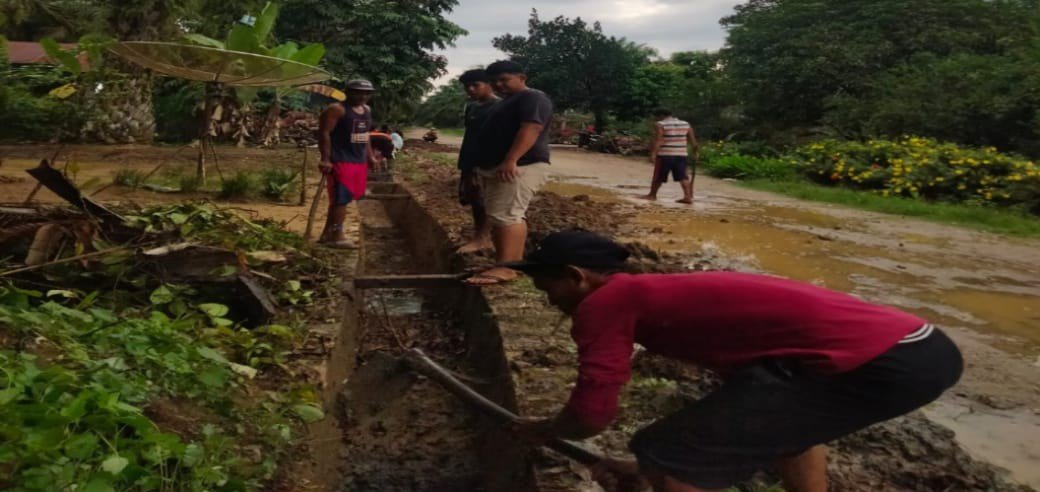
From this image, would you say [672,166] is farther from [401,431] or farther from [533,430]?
[533,430]

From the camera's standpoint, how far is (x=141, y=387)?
296cm

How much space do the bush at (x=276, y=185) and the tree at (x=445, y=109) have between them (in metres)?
42.2

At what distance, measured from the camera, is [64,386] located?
2.66 meters

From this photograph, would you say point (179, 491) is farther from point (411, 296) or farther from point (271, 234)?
point (411, 296)

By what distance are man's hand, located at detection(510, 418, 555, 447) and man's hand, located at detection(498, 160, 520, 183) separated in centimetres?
282

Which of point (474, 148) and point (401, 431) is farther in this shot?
point (474, 148)

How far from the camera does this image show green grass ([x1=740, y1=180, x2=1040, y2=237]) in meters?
10.6

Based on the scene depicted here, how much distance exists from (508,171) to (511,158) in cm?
9

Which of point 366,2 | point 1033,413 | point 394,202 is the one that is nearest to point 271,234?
point 1033,413

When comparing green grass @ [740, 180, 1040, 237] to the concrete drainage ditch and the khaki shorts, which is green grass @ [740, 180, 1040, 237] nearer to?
the khaki shorts

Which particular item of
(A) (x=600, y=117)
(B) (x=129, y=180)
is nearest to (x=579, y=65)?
(A) (x=600, y=117)

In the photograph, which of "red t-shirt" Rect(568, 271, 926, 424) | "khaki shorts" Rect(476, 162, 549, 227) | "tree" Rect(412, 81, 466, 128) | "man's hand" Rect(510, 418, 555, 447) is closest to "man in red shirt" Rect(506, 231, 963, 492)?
"red t-shirt" Rect(568, 271, 926, 424)

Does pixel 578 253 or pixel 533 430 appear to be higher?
pixel 578 253

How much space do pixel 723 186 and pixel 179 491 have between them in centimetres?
1501
